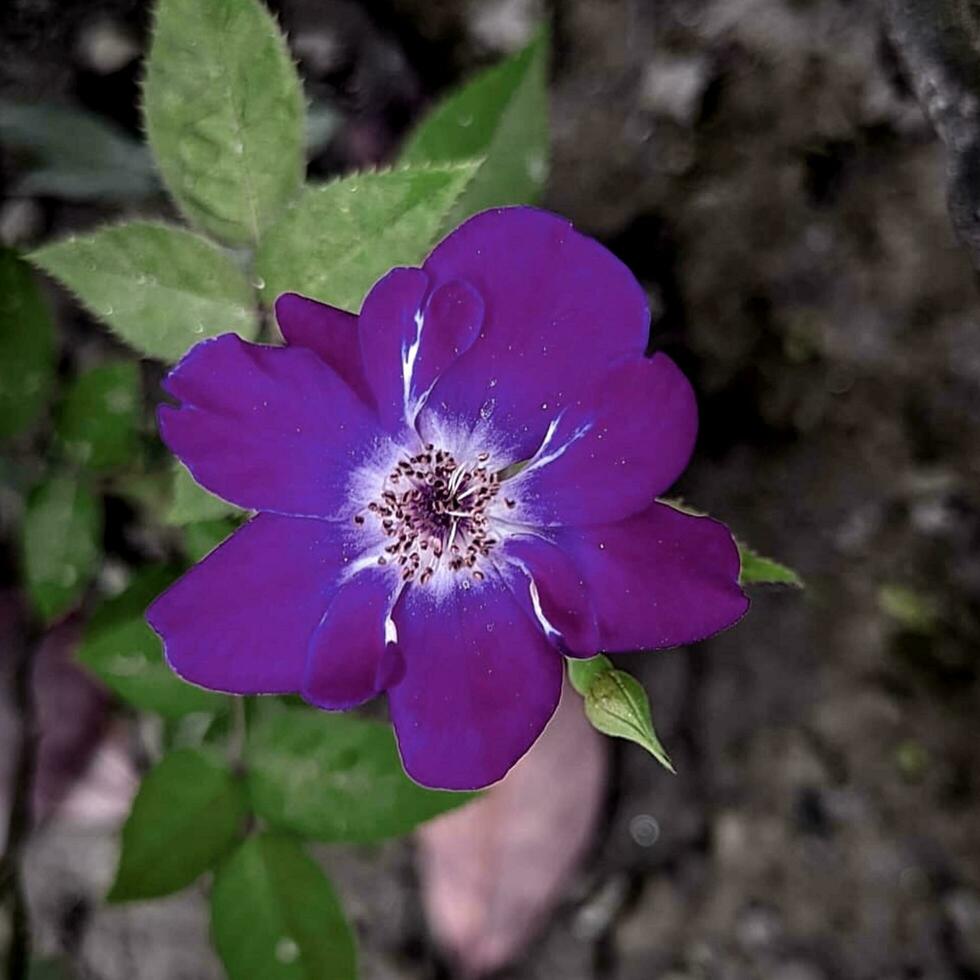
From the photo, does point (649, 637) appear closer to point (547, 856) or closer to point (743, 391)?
point (743, 391)

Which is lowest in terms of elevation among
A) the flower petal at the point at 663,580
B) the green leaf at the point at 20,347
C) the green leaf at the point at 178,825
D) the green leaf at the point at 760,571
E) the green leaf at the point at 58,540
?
the green leaf at the point at 178,825

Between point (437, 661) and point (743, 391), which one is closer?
point (437, 661)

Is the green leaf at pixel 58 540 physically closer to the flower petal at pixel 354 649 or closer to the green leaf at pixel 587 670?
the flower petal at pixel 354 649

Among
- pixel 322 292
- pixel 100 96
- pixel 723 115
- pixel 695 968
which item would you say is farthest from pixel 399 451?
pixel 695 968

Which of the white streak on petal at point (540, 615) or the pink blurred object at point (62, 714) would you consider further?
the pink blurred object at point (62, 714)

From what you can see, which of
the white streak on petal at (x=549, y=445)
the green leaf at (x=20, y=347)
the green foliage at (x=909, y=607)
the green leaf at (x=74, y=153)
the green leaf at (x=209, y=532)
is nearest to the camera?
the white streak on petal at (x=549, y=445)

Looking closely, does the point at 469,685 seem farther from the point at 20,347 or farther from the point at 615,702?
the point at 20,347

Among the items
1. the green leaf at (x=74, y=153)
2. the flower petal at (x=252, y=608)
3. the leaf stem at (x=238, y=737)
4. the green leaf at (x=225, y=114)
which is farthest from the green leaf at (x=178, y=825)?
the green leaf at (x=74, y=153)
